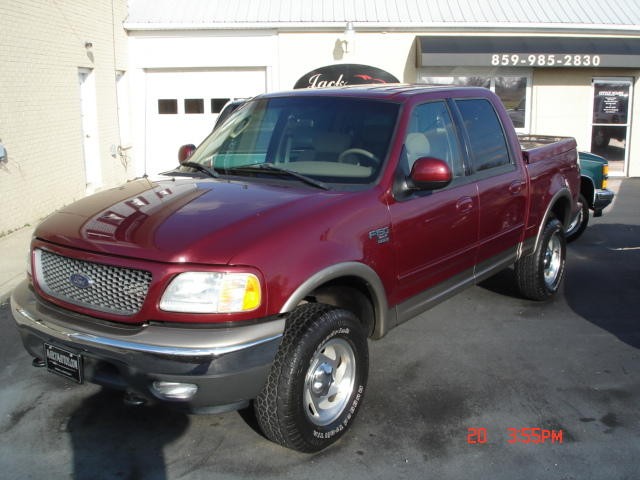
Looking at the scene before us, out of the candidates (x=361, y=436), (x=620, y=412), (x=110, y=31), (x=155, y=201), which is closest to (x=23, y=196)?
(x=110, y=31)

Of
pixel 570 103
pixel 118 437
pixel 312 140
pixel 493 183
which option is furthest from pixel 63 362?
pixel 570 103

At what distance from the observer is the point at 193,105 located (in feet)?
49.1

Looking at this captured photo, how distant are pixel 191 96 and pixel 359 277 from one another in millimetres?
12167

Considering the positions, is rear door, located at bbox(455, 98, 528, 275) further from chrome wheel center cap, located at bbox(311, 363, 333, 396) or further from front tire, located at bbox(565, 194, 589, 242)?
front tire, located at bbox(565, 194, 589, 242)

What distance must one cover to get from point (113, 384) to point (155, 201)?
1.06 m

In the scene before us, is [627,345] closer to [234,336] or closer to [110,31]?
[234,336]

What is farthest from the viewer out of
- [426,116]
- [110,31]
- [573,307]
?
[110,31]

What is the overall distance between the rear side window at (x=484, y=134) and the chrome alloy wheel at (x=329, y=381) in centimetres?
185

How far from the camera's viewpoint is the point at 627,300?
20.6ft

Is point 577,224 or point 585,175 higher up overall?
point 585,175

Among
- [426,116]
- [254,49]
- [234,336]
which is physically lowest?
[234,336]

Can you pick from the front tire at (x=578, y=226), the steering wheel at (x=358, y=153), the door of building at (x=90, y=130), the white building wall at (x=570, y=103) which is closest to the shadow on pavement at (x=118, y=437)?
the steering wheel at (x=358, y=153)

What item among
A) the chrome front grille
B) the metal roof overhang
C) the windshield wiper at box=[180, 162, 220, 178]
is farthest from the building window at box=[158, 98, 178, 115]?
the chrome front grille

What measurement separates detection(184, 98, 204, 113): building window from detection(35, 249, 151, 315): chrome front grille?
38.6 feet
